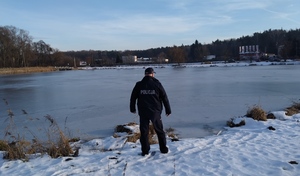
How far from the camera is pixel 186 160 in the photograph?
410 cm

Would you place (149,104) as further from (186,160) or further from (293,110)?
(293,110)

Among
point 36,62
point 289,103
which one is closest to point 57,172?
Result: point 289,103

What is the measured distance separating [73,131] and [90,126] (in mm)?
551

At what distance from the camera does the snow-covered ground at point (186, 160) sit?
3.73 metres

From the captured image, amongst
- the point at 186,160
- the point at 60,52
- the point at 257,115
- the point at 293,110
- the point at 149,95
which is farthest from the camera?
the point at 60,52

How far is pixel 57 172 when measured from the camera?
379cm

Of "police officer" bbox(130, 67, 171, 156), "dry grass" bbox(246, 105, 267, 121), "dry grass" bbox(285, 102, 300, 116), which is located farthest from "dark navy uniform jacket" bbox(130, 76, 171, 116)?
"dry grass" bbox(285, 102, 300, 116)

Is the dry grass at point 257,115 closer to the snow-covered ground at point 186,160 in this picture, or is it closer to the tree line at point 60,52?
the snow-covered ground at point 186,160

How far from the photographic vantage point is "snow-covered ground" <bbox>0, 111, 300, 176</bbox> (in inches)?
147

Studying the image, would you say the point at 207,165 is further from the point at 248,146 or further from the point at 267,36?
the point at 267,36

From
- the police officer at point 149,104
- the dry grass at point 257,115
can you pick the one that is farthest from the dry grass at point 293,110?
the police officer at point 149,104

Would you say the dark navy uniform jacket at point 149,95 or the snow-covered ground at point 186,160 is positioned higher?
the dark navy uniform jacket at point 149,95

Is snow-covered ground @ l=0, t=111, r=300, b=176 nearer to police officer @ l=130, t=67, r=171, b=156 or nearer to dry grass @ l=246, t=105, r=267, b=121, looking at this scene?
police officer @ l=130, t=67, r=171, b=156

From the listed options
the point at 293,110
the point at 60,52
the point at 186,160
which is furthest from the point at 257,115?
the point at 60,52
